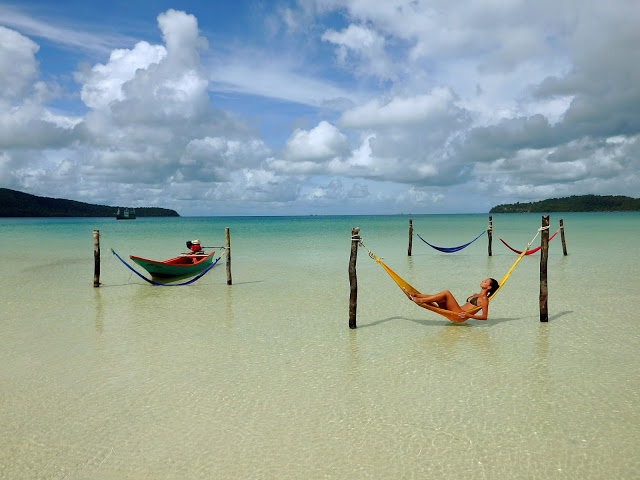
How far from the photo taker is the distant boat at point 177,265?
14352 millimetres

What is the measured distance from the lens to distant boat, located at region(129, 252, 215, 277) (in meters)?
14.4

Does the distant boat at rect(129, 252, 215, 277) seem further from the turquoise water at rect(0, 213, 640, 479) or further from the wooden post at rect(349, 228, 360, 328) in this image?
the wooden post at rect(349, 228, 360, 328)

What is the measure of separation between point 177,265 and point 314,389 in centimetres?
1041

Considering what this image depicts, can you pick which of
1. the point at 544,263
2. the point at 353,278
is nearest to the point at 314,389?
the point at 353,278

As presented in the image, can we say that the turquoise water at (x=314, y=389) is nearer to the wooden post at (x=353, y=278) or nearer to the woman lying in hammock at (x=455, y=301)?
the wooden post at (x=353, y=278)

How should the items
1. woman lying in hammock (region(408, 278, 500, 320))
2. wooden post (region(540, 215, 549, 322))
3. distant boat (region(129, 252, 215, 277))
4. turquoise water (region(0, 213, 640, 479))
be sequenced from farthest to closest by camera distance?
distant boat (region(129, 252, 215, 277)) → wooden post (region(540, 215, 549, 322)) → woman lying in hammock (region(408, 278, 500, 320)) → turquoise water (region(0, 213, 640, 479))

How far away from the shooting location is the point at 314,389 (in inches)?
239

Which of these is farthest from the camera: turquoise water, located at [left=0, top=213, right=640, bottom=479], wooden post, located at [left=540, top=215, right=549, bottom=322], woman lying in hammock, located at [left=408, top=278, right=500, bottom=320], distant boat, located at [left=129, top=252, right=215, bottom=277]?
distant boat, located at [left=129, top=252, right=215, bottom=277]

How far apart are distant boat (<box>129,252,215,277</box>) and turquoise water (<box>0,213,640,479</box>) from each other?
2268mm

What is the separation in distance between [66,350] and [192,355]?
2.22 meters

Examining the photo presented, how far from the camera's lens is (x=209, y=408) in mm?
5477

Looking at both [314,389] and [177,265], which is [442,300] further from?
[177,265]

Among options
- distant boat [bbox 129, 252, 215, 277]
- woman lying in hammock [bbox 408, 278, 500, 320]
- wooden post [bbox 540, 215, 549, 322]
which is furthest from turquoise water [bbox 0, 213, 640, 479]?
distant boat [bbox 129, 252, 215, 277]

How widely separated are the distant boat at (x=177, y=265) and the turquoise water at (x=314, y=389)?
227 cm
